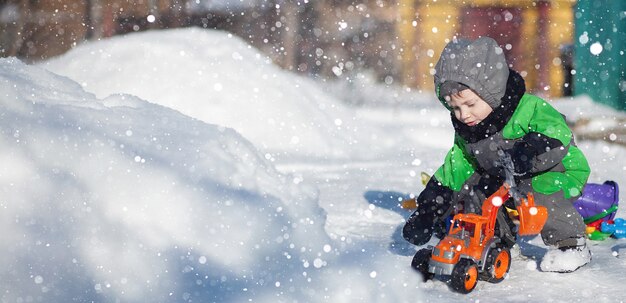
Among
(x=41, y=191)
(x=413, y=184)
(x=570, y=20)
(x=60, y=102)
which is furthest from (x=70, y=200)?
(x=570, y=20)

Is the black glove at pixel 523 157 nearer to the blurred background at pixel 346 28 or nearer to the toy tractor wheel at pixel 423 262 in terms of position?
the toy tractor wheel at pixel 423 262

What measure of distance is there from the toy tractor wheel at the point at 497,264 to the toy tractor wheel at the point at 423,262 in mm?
192

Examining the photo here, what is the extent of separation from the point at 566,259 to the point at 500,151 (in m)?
0.46

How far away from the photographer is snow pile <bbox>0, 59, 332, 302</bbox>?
6.90 ft

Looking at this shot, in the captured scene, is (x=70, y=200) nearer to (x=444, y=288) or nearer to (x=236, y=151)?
(x=236, y=151)

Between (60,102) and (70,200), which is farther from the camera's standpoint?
(60,102)

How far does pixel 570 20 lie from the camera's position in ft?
52.3

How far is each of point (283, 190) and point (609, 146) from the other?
4835 mm

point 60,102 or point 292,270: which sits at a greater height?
point 60,102

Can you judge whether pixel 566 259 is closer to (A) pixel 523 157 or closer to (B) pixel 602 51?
(A) pixel 523 157

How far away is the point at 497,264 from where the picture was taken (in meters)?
2.65

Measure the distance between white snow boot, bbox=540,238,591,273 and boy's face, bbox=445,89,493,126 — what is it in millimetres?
562

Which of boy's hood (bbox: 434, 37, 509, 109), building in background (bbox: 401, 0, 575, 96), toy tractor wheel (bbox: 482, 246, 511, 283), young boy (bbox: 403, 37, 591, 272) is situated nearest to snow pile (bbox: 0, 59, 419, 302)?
toy tractor wheel (bbox: 482, 246, 511, 283)

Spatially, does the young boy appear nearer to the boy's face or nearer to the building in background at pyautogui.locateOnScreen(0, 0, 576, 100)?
the boy's face
